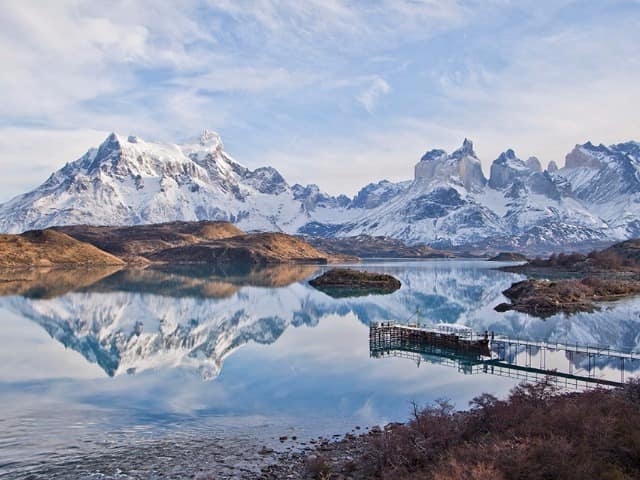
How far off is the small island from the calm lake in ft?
62.0

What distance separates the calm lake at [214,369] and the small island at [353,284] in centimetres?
1888

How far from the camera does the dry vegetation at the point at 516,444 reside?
19.3 meters

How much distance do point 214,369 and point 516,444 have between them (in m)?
31.9

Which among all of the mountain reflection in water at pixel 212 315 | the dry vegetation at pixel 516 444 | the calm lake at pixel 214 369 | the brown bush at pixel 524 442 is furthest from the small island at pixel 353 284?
the brown bush at pixel 524 442

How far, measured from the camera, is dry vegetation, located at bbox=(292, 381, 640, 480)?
1930 centimetres

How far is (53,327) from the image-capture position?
70.2 metres

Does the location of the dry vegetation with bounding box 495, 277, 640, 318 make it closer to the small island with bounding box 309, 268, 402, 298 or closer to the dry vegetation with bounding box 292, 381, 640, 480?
the small island with bounding box 309, 268, 402, 298

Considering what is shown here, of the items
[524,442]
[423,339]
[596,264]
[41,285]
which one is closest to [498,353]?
[423,339]

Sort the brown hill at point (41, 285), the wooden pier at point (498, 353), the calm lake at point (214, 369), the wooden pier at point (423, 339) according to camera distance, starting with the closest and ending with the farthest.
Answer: the calm lake at point (214, 369)
the wooden pier at point (498, 353)
the wooden pier at point (423, 339)
the brown hill at point (41, 285)

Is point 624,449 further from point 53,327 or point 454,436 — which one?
point 53,327

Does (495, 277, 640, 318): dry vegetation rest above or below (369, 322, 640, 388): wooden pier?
above

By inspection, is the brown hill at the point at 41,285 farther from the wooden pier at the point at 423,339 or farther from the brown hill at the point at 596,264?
the brown hill at the point at 596,264

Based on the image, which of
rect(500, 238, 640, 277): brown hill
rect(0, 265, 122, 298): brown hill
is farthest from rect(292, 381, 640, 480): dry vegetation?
rect(500, 238, 640, 277): brown hill

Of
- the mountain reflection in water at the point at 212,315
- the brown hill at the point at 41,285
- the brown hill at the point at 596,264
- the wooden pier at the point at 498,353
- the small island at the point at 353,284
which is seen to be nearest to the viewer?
the wooden pier at the point at 498,353
